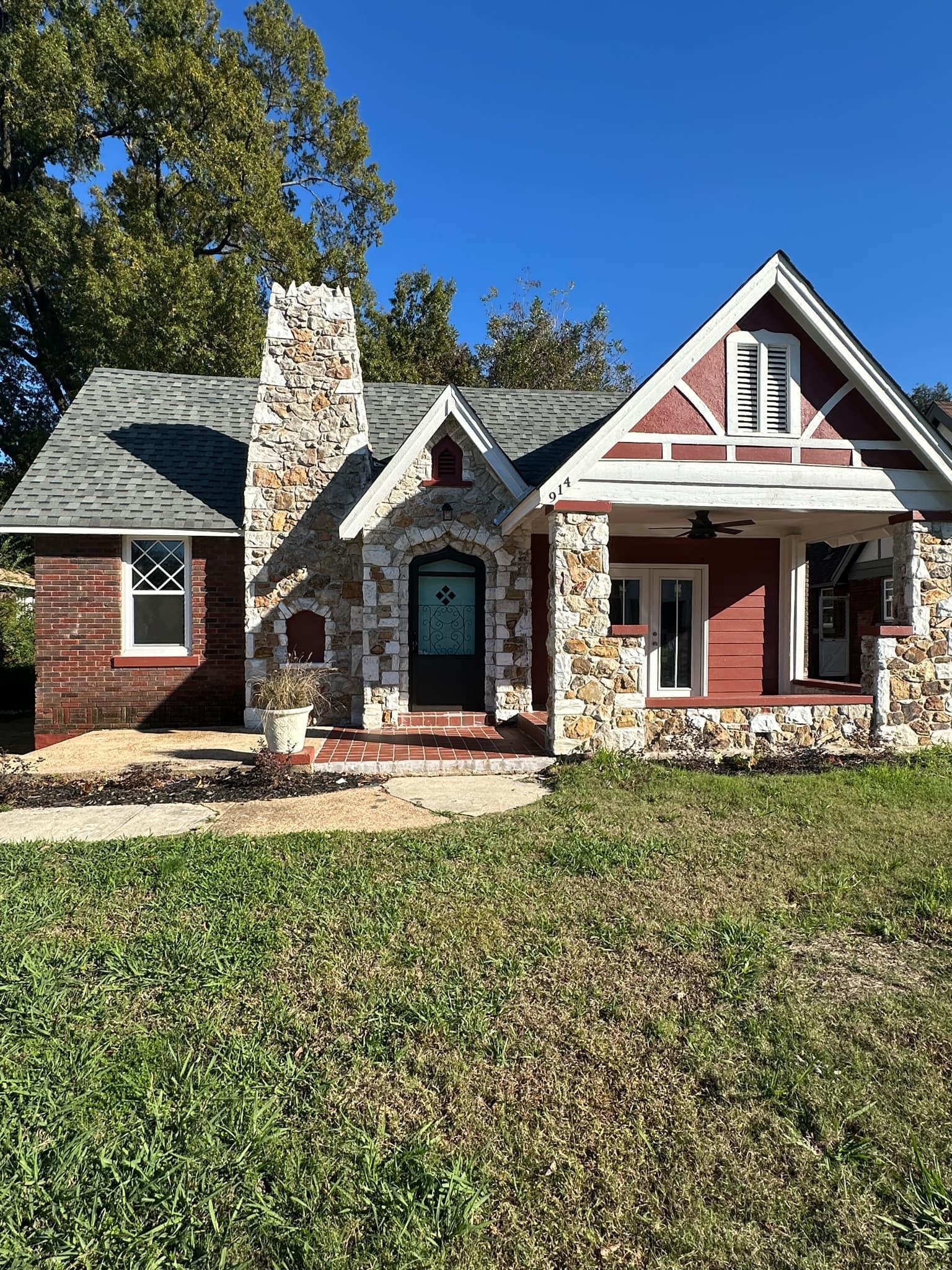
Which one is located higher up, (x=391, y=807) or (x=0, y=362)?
(x=0, y=362)

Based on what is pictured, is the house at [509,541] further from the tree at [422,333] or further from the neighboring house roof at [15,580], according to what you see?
the tree at [422,333]

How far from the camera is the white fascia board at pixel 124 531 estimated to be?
1038cm

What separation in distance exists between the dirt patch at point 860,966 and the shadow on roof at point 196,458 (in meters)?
10.3

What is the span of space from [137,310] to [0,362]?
364 inches

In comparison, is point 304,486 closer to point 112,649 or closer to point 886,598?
point 112,649

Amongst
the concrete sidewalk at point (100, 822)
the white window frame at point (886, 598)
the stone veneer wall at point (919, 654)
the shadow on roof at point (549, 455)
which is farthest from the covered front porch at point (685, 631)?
the white window frame at point (886, 598)

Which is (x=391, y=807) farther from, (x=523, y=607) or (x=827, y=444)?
(x=827, y=444)

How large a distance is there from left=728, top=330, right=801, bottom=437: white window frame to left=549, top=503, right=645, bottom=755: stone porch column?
222cm

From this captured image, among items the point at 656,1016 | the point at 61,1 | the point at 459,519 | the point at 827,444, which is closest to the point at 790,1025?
the point at 656,1016

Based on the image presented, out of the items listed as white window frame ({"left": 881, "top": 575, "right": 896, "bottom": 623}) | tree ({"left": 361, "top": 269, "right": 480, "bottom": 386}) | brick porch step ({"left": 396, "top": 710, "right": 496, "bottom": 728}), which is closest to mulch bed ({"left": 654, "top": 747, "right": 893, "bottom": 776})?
brick porch step ({"left": 396, "top": 710, "right": 496, "bottom": 728})

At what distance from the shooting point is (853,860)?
16.8 feet

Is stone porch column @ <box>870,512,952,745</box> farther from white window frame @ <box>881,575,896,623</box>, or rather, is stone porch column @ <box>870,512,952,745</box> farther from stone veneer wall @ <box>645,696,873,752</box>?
white window frame @ <box>881,575,896,623</box>

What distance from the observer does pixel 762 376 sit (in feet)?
28.1

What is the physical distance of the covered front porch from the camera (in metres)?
8.32
